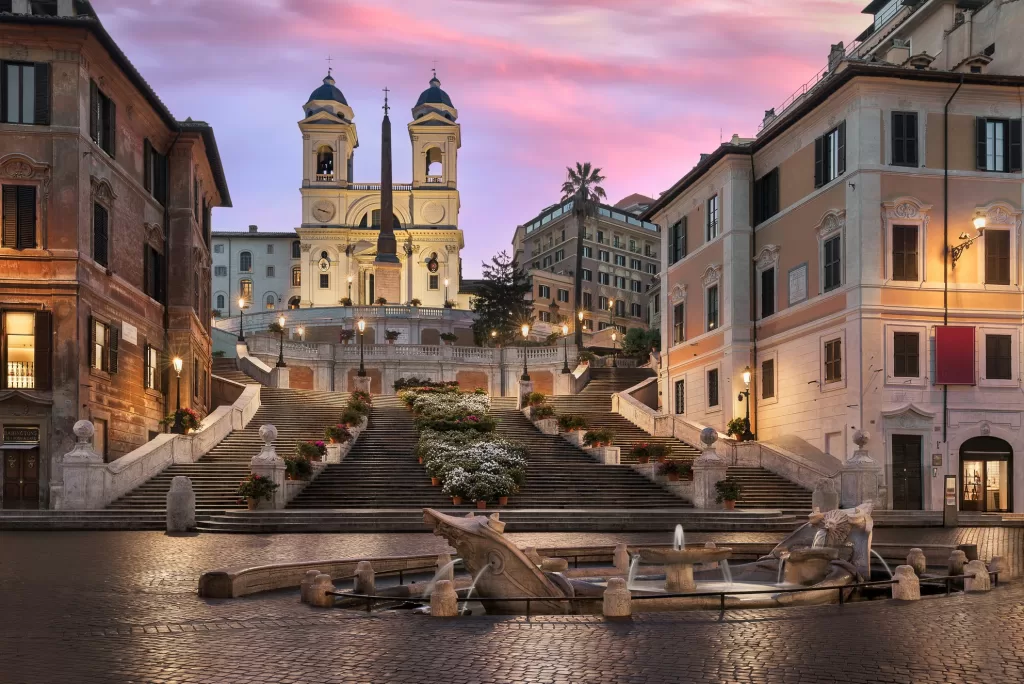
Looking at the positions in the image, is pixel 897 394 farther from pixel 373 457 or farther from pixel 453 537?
pixel 453 537

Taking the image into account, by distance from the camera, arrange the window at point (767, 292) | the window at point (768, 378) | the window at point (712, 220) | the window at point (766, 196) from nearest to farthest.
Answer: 1. the window at point (768, 378)
2. the window at point (767, 292)
3. the window at point (766, 196)
4. the window at point (712, 220)

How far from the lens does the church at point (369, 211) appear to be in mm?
104438

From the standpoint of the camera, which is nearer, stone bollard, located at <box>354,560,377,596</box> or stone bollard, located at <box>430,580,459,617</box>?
stone bollard, located at <box>430,580,459,617</box>

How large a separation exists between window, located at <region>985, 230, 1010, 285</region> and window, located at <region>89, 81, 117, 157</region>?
91.1 ft

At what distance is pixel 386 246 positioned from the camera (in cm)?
9475

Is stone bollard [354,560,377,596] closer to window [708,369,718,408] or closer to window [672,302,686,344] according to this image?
window [708,369,718,408]

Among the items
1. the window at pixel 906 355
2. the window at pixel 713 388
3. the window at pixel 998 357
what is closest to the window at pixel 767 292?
the window at pixel 713 388

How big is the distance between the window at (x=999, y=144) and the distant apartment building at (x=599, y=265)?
74.1 m

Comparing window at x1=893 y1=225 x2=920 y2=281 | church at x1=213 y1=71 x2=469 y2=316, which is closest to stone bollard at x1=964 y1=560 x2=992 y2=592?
window at x1=893 y1=225 x2=920 y2=281

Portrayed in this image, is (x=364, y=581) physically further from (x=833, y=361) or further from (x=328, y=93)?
(x=328, y=93)

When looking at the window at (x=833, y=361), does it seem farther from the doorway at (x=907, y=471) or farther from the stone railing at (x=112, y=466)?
the stone railing at (x=112, y=466)

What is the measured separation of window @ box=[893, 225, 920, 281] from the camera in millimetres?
33656

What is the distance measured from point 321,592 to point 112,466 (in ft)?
57.1

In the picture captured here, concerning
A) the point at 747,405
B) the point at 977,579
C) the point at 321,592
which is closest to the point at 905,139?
the point at 747,405
